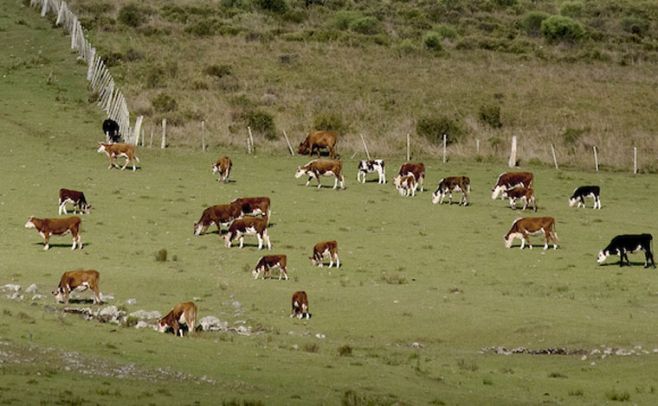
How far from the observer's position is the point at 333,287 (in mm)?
37469

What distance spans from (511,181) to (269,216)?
37.5ft

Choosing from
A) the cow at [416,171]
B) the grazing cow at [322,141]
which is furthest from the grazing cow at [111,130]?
the cow at [416,171]

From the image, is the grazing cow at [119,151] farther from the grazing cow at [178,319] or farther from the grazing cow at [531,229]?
the grazing cow at [178,319]

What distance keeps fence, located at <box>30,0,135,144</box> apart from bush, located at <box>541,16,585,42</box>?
3945 cm

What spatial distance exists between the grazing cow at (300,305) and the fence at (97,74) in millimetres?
32360

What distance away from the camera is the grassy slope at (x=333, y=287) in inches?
1047

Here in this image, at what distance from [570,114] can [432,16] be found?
138 feet

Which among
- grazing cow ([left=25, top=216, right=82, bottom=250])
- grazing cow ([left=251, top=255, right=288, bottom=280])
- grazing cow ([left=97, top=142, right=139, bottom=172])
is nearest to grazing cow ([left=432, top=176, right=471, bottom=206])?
grazing cow ([left=97, top=142, right=139, bottom=172])

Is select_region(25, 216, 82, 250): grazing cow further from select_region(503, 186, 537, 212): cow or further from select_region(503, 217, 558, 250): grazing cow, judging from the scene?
select_region(503, 186, 537, 212): cow

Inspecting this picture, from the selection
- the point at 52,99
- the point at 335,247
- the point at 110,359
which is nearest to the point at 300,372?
the point at 110,359

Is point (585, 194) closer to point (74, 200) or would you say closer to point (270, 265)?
point (270, 265)

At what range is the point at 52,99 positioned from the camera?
237ft

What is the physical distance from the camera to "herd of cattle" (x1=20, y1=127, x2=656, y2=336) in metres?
34.0

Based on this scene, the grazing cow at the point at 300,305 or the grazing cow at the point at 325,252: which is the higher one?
the grazing cow at the point at 325,252
